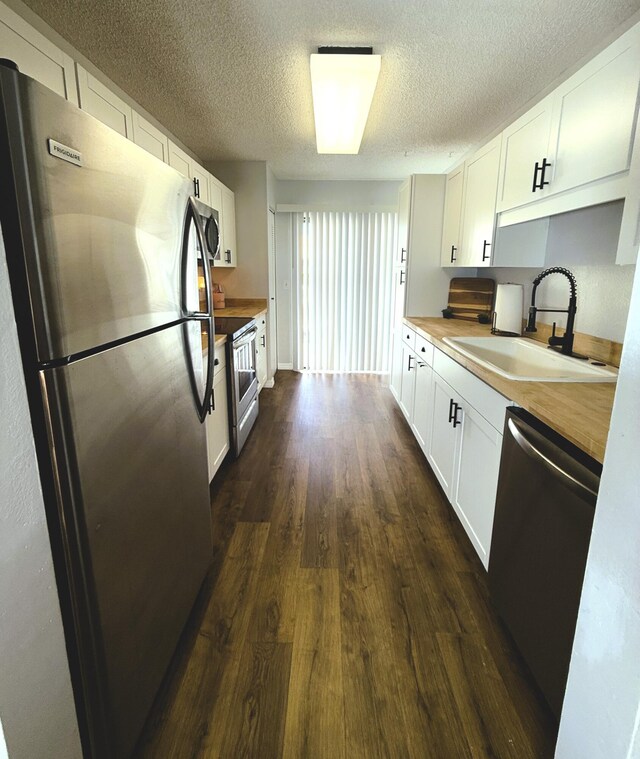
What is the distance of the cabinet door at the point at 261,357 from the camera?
391 centimetres

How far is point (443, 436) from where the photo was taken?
242 centimetres

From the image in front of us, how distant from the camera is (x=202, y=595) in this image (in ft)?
5.70

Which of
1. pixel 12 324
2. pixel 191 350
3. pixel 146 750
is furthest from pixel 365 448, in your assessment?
pixel 12 324

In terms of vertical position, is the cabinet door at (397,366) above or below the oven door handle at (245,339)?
below

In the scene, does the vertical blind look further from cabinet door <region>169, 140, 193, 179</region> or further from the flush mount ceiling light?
cabinet door <region>169, 140, 193, 179</region>

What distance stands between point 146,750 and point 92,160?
1538 mm

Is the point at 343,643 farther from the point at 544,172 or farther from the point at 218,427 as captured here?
the point at 544,172

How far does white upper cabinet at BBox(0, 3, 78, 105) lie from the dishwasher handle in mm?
2004

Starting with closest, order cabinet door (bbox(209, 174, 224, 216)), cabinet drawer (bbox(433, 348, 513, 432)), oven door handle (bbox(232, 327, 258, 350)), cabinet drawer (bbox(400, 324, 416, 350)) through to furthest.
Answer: cabinet drawer (bbox(433, 348, 513, 432)) < oven door handle (bbox(232, 327, 258, 350)) < cabinet drawer (bbox(400, 324, 416, 350)) < cabinet door (bbox(209, 174, 224, 216))

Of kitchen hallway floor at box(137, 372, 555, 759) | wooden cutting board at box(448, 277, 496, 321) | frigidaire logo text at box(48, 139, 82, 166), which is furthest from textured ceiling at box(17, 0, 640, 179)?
kitchen hallway floor at box(137, 372, 555, 759)

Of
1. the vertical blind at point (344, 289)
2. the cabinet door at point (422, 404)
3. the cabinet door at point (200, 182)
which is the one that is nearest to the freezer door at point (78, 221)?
the cabinet door at point (422, 404)

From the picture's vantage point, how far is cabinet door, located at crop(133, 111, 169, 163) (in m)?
2.22

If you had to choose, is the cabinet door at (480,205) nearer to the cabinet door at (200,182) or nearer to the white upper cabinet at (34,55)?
the cabinet door at (200,182)

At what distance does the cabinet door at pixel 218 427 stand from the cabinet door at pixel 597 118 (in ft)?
6.68
